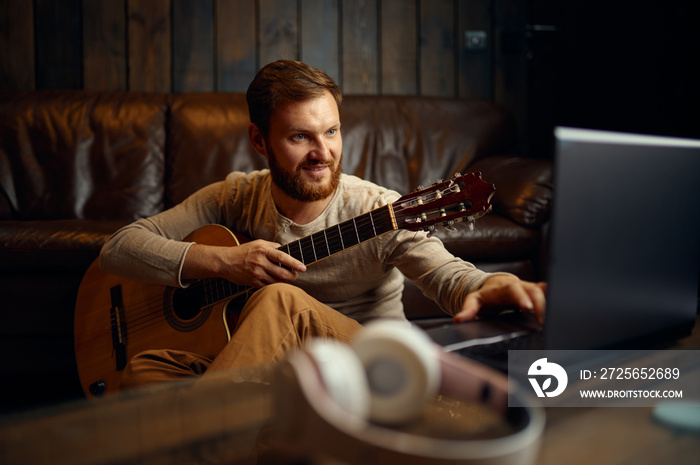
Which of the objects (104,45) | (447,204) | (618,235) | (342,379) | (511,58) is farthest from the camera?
(511,58)

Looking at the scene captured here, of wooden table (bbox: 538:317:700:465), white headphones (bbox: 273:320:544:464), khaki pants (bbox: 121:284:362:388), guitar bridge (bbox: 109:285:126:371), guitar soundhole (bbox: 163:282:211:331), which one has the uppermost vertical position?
white headphones (bbox: 273:320:544:464)

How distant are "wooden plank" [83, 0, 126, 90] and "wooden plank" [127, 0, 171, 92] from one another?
0.04 meters

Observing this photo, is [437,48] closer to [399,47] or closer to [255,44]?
[399,47]

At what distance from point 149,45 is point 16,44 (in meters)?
0.62

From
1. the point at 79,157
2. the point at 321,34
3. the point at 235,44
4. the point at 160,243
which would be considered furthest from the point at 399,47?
the point at 160,243

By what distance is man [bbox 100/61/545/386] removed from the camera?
1.23m

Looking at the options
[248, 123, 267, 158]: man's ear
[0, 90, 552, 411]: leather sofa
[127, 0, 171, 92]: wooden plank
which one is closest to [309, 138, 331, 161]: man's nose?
[248, 123, 267, 158]: man's ear

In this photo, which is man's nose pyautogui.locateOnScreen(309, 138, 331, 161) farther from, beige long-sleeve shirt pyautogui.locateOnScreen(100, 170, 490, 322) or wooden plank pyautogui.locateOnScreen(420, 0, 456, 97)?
wooden plank pyautogui.locateOnScreen(420, 0, 456, 97)

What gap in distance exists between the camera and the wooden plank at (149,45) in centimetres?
289

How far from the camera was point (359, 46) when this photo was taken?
3088mm

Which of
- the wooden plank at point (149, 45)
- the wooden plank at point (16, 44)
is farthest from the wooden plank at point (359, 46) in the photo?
the wooden plank at point (16, 44)

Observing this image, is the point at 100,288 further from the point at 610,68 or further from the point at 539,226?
the point at 610,68

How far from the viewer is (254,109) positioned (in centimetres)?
153

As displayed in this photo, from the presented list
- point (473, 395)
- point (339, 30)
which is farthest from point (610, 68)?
point (473, 395)
